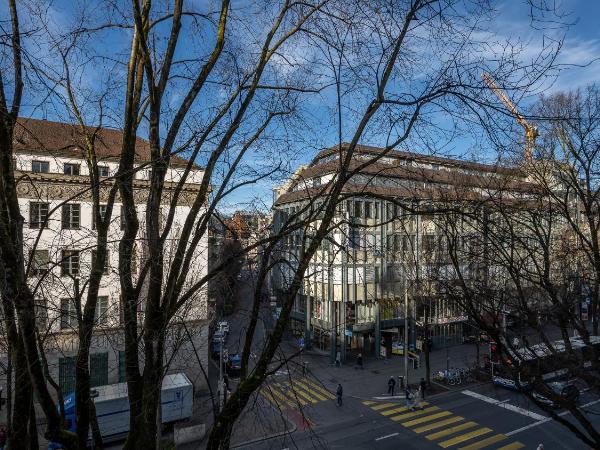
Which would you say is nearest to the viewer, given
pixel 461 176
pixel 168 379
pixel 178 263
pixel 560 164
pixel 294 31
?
pixel 178 263

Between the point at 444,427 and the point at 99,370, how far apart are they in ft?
57.6

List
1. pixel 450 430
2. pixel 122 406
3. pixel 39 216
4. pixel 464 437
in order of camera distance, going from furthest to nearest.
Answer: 1. pixel 450 430
2. pixel 464 437
3. pixel 122 406
4. pixel 39 216

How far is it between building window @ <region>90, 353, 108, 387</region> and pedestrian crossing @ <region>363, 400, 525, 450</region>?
14.0 meters

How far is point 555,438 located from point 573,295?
12.4 m

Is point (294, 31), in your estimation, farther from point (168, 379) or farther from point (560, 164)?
point (168, 379)

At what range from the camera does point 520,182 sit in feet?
37.1

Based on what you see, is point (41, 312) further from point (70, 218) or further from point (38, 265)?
point (70, 218)

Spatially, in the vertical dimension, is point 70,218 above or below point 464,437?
above

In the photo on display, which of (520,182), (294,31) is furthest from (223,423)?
(520,182)

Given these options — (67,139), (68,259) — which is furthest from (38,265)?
(67,139)

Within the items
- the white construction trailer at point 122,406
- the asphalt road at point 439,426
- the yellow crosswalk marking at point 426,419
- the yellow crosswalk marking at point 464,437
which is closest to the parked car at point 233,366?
the white construction trailer at point 122,406

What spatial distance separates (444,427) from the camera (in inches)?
718

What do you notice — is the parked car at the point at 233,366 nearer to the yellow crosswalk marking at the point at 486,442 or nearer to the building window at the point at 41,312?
the yellow crosswalk marking at the point at 486,442

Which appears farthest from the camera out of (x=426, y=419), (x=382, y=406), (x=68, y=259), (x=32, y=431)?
(x=382, y=406)
